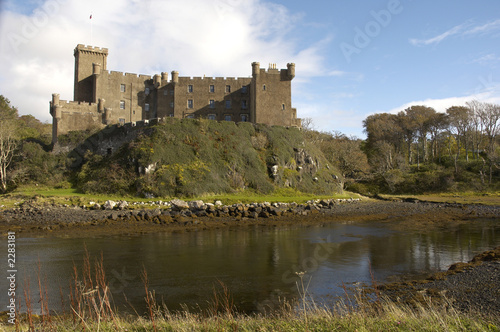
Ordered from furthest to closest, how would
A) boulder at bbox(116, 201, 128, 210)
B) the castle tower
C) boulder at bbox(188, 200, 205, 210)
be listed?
1. the castle tower
2. boulder at bbox(188, 200, 205, 210)
3. boulder at bbox(116, 201, 128, 210)

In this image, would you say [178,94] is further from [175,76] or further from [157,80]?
[157,80]

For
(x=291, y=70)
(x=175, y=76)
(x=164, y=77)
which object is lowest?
(x=175, y=76)

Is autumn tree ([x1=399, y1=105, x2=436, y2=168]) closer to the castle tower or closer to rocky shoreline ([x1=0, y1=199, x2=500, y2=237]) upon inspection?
rocky shoreline ([x1=0, y1=199, x2=500, y2=237])

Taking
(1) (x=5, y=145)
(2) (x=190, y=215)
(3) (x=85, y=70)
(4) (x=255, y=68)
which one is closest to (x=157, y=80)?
(3) (x=85, y=70)

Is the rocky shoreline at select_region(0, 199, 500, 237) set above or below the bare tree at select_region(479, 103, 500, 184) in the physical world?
below

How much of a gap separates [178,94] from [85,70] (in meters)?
14.0

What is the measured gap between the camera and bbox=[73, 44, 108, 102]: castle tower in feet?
170

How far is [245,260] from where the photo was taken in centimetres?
1573

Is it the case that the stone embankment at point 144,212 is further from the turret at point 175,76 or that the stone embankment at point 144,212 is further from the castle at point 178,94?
the turret at point 175,76

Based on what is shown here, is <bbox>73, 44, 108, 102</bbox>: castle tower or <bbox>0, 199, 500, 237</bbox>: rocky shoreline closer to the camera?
<bbox>0, 199, 500, 237</bbox>: rocky shoreline

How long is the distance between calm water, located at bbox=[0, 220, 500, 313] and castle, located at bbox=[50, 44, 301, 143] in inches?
1232

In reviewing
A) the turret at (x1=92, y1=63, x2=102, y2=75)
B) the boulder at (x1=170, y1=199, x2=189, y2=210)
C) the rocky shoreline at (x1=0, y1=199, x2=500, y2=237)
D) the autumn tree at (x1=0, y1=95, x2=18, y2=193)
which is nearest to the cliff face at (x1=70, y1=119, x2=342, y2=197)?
the boulder at (x1=170, y1=199, x2=189, y2=210)

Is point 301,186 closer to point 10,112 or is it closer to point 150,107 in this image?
point 150,107

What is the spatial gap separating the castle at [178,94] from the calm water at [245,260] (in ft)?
103
